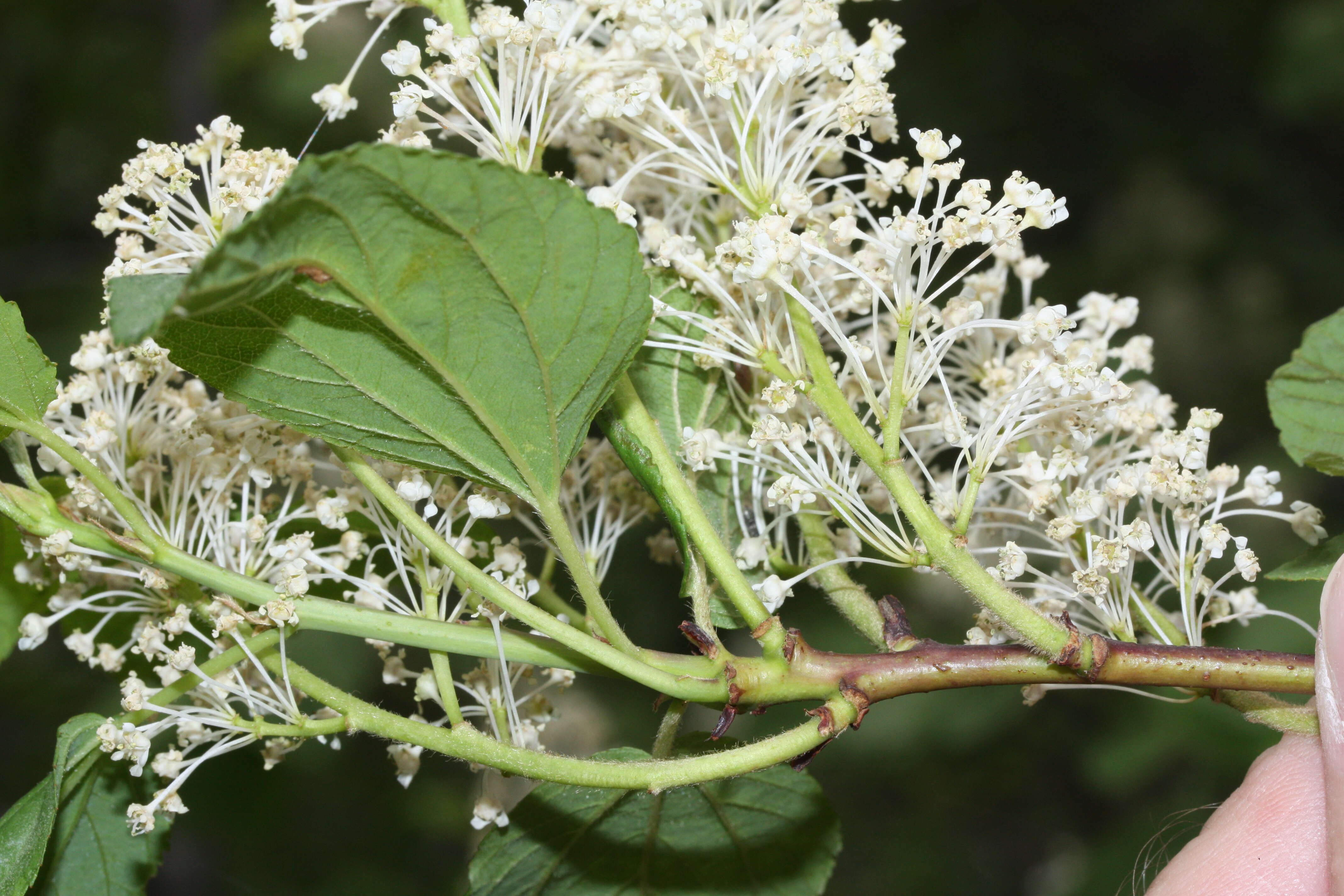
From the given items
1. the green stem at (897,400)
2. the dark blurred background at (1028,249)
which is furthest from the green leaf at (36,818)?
the dark blurred background at (1028,249)

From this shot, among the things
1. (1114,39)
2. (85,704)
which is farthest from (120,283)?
(1114,39)

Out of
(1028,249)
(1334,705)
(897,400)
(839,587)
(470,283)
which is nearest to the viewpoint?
(470,283)

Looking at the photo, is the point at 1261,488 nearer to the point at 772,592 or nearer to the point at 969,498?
the point at 969,498

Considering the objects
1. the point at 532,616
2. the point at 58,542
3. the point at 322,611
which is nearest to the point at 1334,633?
the point at 532,616

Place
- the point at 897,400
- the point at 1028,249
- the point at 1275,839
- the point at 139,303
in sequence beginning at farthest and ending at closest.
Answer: the point at 1028,249 → the point at 1275,839 → the point at 897,400 → the point at 139,303

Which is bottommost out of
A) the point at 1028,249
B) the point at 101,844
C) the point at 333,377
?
the point at 1028,249

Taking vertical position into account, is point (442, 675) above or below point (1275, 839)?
above

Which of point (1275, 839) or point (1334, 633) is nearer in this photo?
point (1334, 633)

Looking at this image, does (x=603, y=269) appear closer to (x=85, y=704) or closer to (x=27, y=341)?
(x=27, y=341)
